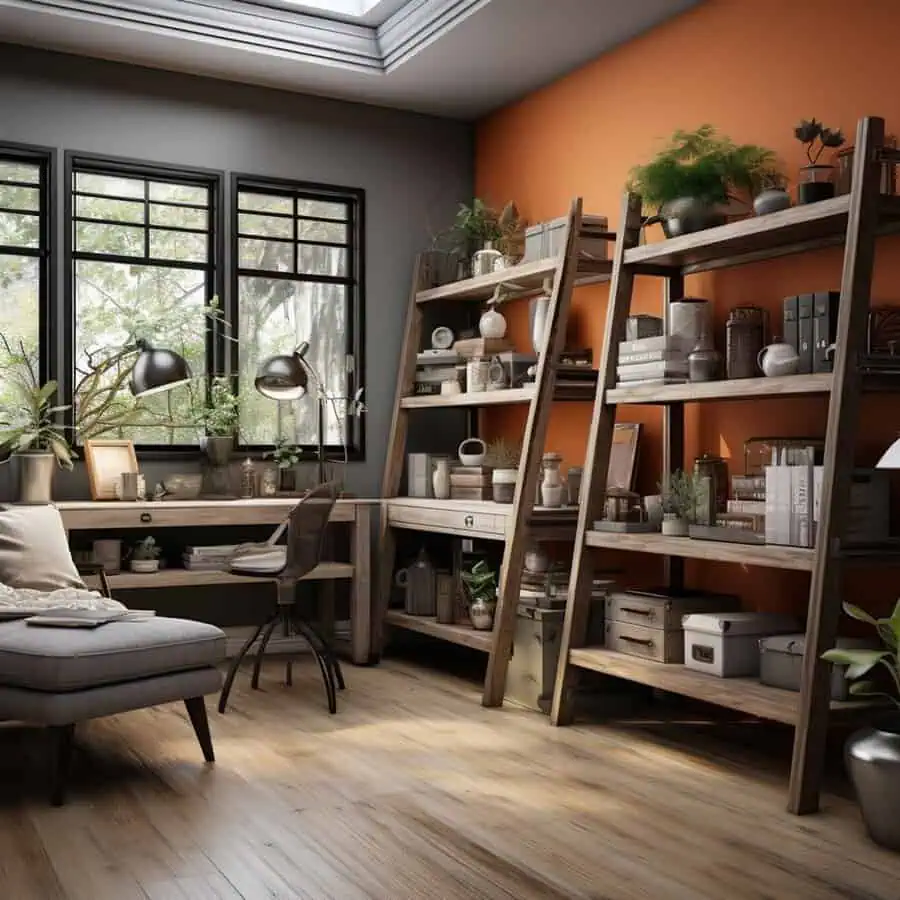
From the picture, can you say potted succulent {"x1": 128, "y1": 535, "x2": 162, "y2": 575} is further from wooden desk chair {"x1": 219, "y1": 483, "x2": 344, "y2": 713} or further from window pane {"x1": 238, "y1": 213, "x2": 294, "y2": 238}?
window pane {"x1": 238, "y1": 213, "x2": 294, "y2": 238}

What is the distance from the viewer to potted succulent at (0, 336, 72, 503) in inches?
205

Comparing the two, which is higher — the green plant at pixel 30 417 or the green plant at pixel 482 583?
the green plant at pixel 30 417

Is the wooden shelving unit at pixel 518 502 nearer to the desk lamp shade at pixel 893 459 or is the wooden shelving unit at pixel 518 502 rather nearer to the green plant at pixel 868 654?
the green plant at pixel 868 654

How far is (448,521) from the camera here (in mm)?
5555

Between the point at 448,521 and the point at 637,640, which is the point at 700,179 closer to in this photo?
the point at 637,640

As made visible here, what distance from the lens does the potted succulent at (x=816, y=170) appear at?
3.83m

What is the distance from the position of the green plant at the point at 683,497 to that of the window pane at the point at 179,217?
3.00 metres

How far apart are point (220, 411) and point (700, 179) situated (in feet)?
9.02

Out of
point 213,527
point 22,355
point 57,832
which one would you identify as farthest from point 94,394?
point 57,832

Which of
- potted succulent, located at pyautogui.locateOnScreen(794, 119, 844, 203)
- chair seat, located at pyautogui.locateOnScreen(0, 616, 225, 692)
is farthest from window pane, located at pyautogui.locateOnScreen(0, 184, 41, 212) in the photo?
potted succulent, located at pyautogui.locateOnScreen(794, 119, 844, 203)

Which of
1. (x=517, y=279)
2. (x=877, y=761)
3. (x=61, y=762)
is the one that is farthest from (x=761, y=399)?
(x=61, y=762)

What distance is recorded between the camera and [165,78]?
592 centimetres

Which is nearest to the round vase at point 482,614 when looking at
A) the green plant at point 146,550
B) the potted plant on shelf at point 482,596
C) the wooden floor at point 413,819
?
the potted plant on shelf at point 482,596

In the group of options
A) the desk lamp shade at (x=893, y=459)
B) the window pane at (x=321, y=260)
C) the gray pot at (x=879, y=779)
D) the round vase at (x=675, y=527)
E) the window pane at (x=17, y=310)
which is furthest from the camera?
the window pane at (x=321, y=260)
